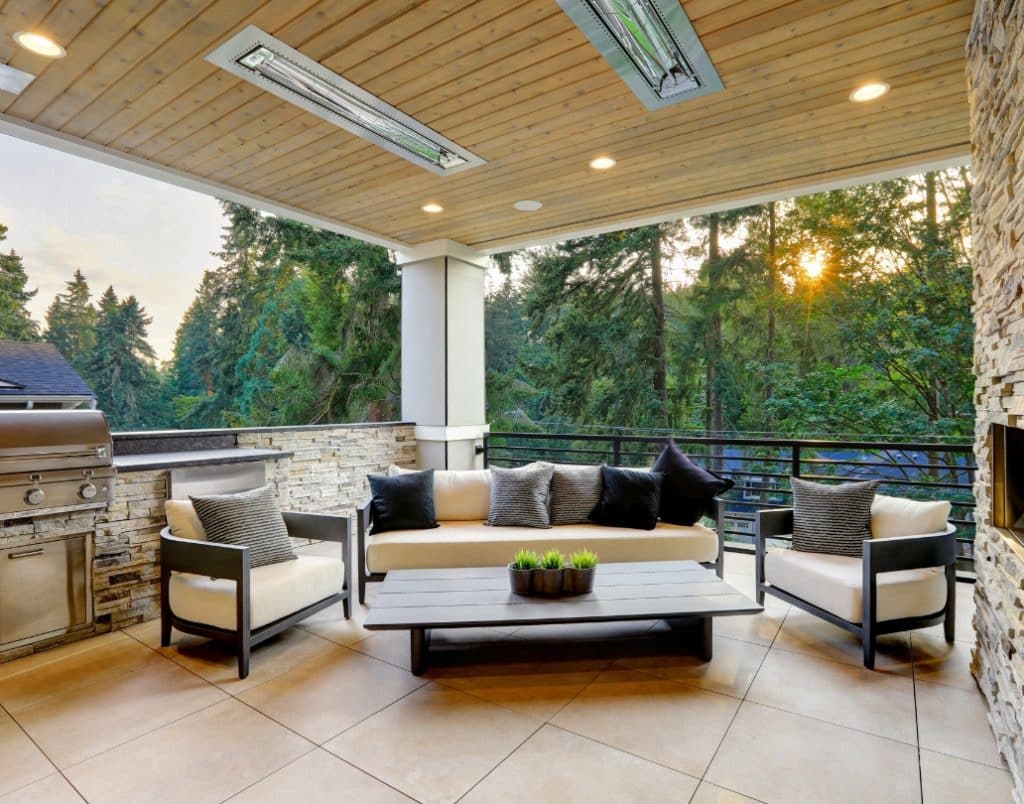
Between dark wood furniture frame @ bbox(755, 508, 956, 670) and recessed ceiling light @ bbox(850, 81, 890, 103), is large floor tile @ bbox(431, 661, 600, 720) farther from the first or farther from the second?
recessed ceiling light @ bbox(850, 81, 890, 103)

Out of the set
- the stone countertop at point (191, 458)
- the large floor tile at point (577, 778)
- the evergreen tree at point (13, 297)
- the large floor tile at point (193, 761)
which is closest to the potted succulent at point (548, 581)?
the large floor tile at point (577, 778)

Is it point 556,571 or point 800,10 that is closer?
point 800,10

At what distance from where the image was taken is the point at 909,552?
2.56 metres

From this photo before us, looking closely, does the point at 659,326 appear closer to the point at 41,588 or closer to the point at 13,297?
the point at 41,588

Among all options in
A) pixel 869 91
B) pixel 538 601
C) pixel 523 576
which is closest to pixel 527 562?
pixel 523 576

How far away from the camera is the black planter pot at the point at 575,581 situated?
2.61m

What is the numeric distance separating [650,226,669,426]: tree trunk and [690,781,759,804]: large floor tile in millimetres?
7306

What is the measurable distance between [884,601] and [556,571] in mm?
1510

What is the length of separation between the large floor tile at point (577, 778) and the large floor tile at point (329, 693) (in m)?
0.65

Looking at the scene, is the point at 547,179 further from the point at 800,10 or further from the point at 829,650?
the point at 829,650

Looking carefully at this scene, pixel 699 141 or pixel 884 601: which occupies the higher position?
pixel 699 141

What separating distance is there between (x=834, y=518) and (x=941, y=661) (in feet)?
2.58

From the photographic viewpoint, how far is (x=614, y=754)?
1.90 meters

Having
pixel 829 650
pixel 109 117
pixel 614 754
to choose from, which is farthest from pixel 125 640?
pixel 829 650
